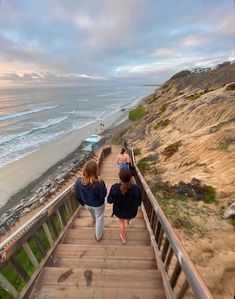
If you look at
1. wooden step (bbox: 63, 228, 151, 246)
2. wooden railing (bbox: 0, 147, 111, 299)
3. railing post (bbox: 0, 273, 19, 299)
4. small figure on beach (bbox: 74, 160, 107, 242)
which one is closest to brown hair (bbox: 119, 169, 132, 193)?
small figure on beach (bbox: 74, 160, 107, 242)

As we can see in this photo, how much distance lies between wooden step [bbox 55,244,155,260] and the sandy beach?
1504cm

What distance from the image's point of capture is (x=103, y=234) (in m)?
5.00

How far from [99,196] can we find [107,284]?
1519mm

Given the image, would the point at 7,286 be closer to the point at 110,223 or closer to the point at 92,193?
the point at 92,193

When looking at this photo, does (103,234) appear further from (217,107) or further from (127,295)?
(217,107)

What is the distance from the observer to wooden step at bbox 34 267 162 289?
3182 mm

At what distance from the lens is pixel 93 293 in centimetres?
302

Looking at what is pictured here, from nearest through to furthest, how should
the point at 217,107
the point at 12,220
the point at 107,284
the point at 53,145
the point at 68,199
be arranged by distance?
1. the point at 107,284
2. the point at 68,199
3. the point at 12,220
4. the point at 217,107
5. the point at 53,145

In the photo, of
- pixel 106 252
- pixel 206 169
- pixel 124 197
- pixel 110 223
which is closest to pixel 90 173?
pixel 124 197

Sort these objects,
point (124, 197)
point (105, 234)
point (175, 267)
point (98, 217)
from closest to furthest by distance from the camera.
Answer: point (175, 267)
point (124, 197)
point (98, 217)
point (105, 234)

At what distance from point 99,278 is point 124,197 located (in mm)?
1483

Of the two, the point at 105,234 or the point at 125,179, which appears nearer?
the point at 125,179

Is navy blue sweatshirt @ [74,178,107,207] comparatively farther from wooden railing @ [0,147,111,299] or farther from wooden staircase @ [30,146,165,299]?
wooden staircase @ [30,146,165,299]

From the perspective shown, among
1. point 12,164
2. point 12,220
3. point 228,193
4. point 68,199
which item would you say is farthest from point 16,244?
point 12,164
